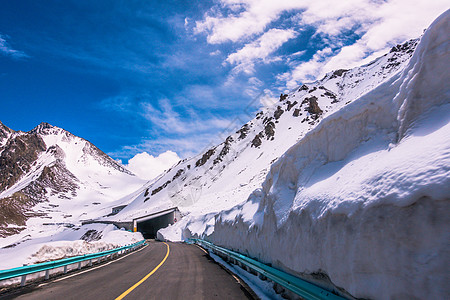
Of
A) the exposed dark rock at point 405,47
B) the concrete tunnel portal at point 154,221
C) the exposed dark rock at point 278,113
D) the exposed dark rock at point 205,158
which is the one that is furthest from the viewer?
the exposed dark rock at point 205,158

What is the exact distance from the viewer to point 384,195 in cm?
332

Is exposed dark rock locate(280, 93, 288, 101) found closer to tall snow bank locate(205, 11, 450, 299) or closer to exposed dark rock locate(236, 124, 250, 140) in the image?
exposed dark rock locate(236, 124, 250, 140)

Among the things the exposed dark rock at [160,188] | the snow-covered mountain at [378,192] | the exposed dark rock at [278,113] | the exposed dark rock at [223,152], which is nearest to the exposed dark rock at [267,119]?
the exposed dark rock at [278,113]

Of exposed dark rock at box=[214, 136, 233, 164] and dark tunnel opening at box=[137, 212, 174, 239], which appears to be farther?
exposed dark rock at box=[214, 136, 233, 164]

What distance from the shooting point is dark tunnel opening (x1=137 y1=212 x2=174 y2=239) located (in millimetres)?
63944

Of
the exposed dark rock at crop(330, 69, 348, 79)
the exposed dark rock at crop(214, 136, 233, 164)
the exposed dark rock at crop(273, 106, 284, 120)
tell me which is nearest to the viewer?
the exposed dark rock at crop(273, 106, 284, 120)

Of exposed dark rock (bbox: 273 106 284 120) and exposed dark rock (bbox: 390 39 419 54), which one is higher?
exposed dark rock (bbox: 390 39 419 54)

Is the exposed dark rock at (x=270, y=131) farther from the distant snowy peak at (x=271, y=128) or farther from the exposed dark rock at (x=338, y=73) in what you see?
the exposed dark rock at (x=338, y=73)

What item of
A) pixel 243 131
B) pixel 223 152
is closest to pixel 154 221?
pixel 223 152

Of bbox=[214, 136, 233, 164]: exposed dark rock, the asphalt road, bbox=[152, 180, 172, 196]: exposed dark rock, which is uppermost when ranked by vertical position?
bbox=[214, 136, 233, 164]: exposed dark rock

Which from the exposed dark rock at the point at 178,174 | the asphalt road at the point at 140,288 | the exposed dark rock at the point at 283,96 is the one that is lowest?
the asphalt road at the point at 140,288

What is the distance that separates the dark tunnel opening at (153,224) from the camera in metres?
63.9

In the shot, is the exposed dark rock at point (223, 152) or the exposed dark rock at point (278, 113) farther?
the exposed dark rock at point (223, 152)

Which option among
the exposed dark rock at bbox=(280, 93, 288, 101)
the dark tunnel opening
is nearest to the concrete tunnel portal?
the dark tunnel opening
